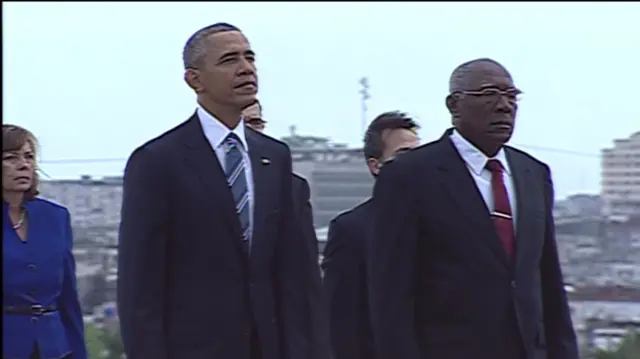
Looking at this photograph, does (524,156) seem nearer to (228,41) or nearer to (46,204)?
(228,41)

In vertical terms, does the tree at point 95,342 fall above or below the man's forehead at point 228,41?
below

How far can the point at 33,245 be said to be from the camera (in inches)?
212

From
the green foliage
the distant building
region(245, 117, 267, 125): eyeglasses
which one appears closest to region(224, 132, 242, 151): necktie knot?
region(245, 117, 267, 125): eyeglasses

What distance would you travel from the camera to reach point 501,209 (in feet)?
13.8

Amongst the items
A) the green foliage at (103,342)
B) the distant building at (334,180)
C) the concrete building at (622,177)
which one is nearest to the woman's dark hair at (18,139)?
the green foliage at (103,342)

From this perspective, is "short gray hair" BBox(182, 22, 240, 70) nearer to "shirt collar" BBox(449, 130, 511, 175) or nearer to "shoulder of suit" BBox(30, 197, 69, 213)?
"shirt collar" BBox(449, 130, 511, 175)

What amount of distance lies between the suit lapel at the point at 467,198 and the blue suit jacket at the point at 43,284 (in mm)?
1915

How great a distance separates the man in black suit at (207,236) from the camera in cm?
404

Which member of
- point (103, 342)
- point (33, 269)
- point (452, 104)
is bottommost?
point (103, 342)

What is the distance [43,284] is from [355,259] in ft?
4.13

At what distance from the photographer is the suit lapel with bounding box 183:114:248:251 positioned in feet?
13.3

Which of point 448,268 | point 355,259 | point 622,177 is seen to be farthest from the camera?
point 622,177

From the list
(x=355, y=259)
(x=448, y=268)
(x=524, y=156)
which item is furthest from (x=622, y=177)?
(x=448, y=268)

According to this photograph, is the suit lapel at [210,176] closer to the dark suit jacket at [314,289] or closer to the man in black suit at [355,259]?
the dark suit jacket at [314,289]
